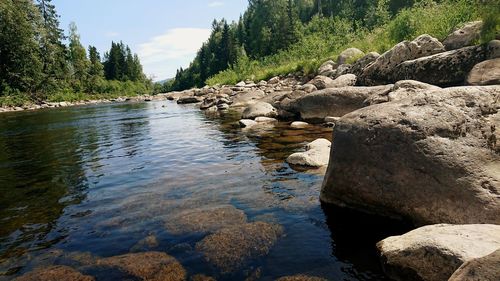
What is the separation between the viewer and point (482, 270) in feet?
7.85

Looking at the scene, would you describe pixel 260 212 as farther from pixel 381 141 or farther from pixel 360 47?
pixel 360 47

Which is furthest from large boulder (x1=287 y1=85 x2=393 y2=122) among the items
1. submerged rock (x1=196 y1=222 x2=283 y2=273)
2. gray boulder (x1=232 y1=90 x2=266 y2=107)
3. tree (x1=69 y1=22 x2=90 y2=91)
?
tree (x1=69 y1=22 x2=90 y2=91)

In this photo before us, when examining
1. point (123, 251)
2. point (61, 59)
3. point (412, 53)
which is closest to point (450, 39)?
point (412, 53)

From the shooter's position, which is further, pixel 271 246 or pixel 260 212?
pixel 260 212

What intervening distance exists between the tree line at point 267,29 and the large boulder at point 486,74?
52.5 metres

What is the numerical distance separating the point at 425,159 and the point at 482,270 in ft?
8.03

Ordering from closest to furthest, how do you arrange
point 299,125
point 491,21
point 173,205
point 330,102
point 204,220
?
1. point 204,220
2. point 173,205
3. point 491,21
4. point 299,125
5. point 330,102

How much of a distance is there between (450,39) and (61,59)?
243 ft

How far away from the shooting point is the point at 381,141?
507 cm

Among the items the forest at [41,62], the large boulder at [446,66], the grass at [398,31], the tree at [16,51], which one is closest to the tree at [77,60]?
the forest at [41,62]

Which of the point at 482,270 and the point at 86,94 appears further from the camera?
the point at 86,94

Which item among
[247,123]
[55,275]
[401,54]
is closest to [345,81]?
[401,54]

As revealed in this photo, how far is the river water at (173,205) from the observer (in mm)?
4395

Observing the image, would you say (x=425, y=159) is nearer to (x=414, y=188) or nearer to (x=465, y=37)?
(x=414, y=188)
